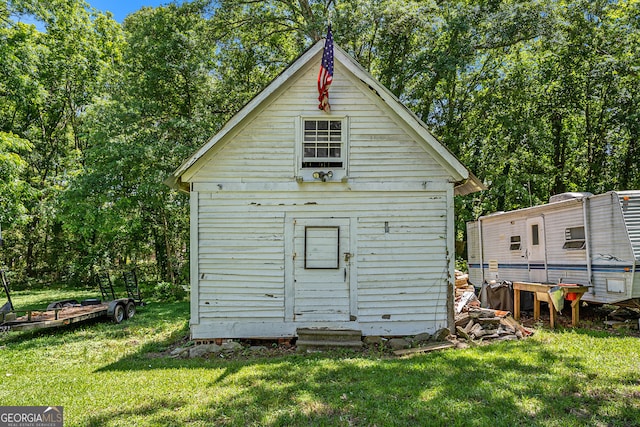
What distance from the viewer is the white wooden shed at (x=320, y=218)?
855cm

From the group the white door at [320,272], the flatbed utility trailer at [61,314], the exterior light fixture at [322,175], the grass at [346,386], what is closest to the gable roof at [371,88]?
the exterior light fixture at [322,175]

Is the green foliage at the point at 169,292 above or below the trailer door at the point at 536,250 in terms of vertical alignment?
below

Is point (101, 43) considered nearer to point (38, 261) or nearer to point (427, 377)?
point (38, 261)

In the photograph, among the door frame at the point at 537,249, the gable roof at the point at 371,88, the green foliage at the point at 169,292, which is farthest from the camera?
the green foliage at the point at 169,292

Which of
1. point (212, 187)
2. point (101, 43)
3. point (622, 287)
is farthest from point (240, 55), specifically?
point (622, 287)

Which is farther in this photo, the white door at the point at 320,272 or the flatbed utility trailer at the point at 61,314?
the flatbed utility trailer at the point at 61,314

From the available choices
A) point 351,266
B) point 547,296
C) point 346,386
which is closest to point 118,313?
point 351,266

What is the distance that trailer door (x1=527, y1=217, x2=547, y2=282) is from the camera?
11.1 m

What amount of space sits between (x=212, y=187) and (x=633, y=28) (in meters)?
20.5

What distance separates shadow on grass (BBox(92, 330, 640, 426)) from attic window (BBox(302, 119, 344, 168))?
4188mm

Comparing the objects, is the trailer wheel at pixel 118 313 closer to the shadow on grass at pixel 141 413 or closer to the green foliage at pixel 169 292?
the green foliage at pixel 169 292

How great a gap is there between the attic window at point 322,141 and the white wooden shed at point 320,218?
23mm

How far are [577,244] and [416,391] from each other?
7061 mm

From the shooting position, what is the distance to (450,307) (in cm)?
871
